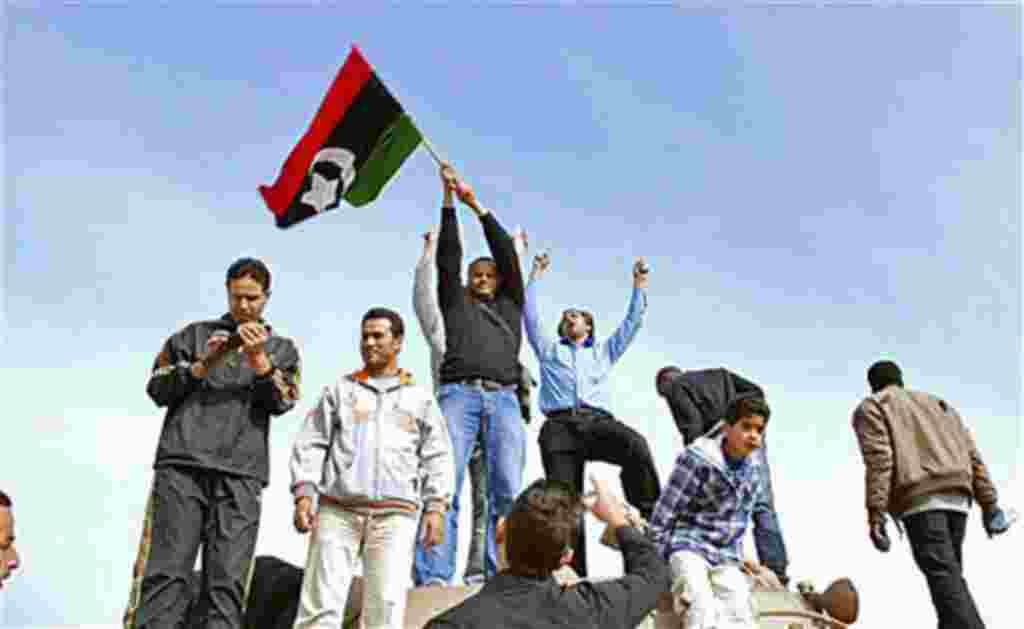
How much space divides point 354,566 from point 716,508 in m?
2.11

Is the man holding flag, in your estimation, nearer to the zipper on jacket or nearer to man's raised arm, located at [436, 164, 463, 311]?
man's raised arm, located at [436, 164, 463, 311]

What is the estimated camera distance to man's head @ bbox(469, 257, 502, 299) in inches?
334

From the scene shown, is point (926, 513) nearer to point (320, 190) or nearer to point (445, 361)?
point (445, 361)

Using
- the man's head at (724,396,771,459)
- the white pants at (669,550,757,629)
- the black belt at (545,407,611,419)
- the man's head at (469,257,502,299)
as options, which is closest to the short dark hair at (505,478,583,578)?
the white pants at (669,550,757,629)

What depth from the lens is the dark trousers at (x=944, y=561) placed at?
757 cm

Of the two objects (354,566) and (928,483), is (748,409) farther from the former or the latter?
(354,566)

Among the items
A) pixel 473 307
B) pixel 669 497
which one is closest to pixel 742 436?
pixel 669 497

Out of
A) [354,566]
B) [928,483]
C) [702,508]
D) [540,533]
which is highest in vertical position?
[928,483]

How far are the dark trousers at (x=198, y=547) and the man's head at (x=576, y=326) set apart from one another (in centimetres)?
346

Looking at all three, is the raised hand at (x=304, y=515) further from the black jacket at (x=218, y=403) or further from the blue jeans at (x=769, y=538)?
the blue jeans at (x=769, y=538)

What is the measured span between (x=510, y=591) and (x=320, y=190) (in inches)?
227

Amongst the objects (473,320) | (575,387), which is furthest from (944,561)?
(473,320)

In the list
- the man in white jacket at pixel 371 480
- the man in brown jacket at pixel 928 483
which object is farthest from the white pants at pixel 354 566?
the man in brown jacket at pixel 928 483

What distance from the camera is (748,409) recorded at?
→ 266 inches
